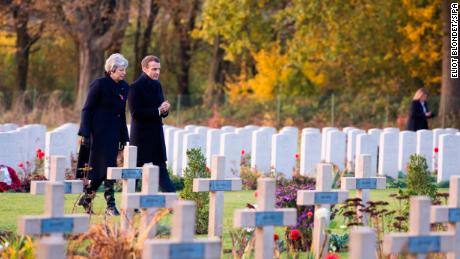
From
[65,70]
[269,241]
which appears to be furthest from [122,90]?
[65,70]

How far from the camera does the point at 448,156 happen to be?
18797 millimetres

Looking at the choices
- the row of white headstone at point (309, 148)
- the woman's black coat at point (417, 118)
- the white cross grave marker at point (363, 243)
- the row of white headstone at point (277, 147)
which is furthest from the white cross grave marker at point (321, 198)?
the woman's black coat at point (417, 118)

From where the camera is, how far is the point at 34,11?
1523 inches

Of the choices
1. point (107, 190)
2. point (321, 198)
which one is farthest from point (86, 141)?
point (321, 198)

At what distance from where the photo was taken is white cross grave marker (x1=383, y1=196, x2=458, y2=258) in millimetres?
7197

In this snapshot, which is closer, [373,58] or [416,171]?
[416,171]

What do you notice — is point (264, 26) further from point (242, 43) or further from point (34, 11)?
point (34, 11)

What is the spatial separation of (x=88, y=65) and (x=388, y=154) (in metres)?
20.6

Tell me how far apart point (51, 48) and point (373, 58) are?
18.2 metres

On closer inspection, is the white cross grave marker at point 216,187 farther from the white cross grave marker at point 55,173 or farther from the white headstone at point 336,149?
the white headstone at point 336,149

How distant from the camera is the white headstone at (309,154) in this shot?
18.8 metres

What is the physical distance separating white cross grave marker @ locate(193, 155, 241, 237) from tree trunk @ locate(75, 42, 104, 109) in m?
28.8

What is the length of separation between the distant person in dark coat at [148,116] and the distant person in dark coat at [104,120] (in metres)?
0.20

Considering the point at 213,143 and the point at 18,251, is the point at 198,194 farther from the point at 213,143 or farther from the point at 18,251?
the point at 213,143
